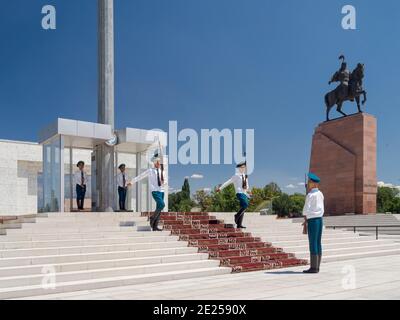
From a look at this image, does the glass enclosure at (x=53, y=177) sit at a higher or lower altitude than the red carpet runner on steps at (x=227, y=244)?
higher

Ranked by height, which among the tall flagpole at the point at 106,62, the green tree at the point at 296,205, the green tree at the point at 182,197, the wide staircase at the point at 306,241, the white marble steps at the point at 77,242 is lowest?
the green tree at the point at 296,205

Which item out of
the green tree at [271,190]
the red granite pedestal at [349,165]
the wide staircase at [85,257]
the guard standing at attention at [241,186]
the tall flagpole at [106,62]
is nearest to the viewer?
the wide staircase at [85,257]

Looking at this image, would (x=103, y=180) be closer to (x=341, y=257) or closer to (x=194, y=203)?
(x=341, y=257)

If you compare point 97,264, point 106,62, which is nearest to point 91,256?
point 97,264

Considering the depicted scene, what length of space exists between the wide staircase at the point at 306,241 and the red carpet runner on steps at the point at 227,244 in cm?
64

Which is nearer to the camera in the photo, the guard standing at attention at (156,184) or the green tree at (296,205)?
the guard standing at attention at (156,184)

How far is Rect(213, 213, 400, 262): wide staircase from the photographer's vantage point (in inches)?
508

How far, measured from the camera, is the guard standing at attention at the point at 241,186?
12891mm

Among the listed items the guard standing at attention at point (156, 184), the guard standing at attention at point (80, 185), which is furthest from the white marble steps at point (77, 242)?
the guard standing at attention at point (80, 185)

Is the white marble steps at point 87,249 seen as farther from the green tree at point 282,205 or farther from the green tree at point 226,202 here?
the green tree at point 282,205

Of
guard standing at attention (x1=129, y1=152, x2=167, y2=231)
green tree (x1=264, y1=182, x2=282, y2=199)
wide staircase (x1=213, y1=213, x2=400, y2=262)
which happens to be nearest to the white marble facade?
wide staircase (x1=213, y1=213, x2=400, y2=262)

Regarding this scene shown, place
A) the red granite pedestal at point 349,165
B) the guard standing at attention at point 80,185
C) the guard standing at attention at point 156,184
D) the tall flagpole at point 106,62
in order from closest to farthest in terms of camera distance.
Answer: the guard standing at attention at point 156,184 → the guard standing at attention at point 80,185 → the tall flagpole at point 106,62 → the red granite pedestal at point 349,165

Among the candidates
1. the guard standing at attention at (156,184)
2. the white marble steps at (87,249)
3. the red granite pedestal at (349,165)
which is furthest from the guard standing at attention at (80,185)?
the red granite pedestal at (349,165)

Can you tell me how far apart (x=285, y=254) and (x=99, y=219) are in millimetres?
5053
